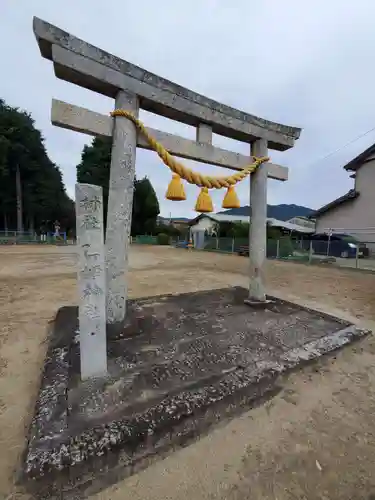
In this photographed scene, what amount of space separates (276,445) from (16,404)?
2.06m

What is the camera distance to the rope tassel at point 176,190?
3.05 metres

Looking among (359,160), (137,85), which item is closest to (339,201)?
(359,160)

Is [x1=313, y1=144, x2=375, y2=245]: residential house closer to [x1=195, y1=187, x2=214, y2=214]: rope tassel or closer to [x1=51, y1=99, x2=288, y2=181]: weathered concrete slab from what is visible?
[x1=51, y1=99, x2=288, y2=181]: weathered concrete slab

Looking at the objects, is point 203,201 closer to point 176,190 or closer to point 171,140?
point 176,190

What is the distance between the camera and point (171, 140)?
311cm

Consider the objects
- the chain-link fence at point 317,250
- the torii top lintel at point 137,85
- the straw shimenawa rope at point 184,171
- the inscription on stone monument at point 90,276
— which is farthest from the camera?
the chain-link fence at point 317,250

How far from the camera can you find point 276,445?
1.65 meters

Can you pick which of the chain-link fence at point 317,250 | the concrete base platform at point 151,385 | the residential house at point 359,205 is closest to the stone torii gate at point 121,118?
the concrete base platform at point 151,385

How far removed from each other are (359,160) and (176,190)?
58.1 feet

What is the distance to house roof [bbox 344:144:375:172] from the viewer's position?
1497 centimetres

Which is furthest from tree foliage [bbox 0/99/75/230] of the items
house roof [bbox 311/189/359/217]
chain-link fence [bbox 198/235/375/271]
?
house roof [bbox 311/189/359/217]

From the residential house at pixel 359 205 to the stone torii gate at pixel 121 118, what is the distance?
14389 millimetres

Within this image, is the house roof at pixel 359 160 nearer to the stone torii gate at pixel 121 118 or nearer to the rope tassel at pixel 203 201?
the stone torii gate at pixel 121 118

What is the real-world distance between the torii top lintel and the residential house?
13.9 meters
